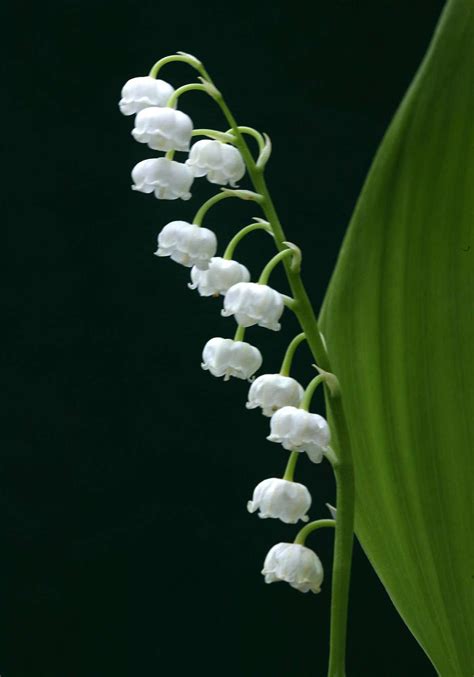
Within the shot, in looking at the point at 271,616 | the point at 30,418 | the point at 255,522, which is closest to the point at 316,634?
the point at 271,616

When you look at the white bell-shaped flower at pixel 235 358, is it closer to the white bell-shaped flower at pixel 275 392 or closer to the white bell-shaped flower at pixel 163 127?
the white bell-shaped flower at pixel 275 392

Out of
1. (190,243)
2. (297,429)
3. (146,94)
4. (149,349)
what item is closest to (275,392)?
(297,429)

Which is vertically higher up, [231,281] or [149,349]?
[149,349]

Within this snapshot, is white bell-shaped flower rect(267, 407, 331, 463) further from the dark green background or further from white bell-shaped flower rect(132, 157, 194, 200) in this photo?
the dark green background

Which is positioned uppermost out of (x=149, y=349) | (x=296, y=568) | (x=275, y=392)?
(x=149, y=349)

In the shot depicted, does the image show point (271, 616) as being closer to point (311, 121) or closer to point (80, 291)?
point (80, 291)

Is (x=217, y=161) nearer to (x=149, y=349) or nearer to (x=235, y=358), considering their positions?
(x=235, y=358)

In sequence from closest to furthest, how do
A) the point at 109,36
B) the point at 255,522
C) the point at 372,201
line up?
the point at 372,201 < the point at 109,36 < the point at 255,522

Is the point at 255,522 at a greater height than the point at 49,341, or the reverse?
the point at 49,341
